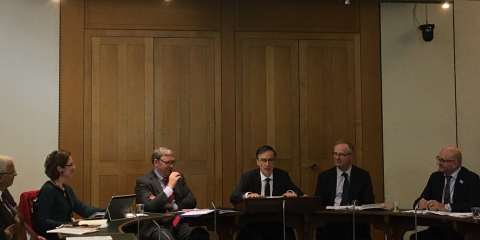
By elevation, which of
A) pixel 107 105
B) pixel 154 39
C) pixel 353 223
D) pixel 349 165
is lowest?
pixel 353 223

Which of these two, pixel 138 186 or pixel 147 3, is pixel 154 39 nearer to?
pixel 147 3

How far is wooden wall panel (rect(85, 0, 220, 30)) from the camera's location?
787 centimetres

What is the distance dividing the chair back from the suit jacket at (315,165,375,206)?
128 inches

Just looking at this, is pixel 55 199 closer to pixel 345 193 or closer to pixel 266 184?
pixel 266 184

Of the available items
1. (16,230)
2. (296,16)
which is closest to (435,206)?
(296,16)

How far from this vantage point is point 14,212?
4.97m

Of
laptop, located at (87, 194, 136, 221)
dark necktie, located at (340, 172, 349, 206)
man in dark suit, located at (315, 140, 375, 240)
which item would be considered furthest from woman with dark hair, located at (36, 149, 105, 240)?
dark necktie, located at (340, 172, 349, 206)

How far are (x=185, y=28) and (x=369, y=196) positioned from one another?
2978 millimetres

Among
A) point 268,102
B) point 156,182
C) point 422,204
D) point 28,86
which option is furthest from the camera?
point 268,102

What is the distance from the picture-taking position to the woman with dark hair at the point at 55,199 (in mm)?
5445

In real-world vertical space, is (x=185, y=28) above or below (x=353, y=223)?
above

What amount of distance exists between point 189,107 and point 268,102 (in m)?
0.97

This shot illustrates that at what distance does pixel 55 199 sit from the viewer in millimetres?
5586

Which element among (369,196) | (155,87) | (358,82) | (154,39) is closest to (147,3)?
(154,39)
